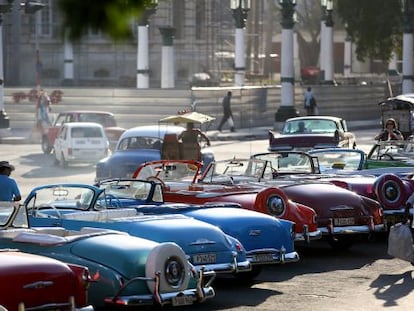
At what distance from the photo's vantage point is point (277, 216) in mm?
14883

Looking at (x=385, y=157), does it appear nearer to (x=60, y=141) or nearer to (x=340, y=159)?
(x=340, y=159)

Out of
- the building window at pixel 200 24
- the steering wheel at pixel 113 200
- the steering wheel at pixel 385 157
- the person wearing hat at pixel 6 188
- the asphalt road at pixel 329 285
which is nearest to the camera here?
the asphalt road at pixel 329 285

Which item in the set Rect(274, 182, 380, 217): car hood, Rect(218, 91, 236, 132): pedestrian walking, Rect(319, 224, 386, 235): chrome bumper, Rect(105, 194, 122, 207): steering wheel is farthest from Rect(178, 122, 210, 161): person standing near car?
Rect(218, 91, 236, 132): pedestrian walking

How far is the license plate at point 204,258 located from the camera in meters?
11.9

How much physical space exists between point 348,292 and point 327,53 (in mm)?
45806

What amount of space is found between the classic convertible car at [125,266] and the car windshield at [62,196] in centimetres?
247

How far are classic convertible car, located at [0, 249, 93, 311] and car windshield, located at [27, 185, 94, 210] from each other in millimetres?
3940

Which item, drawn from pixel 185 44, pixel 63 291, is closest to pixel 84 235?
pixel 63 291

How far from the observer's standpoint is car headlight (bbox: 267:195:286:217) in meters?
14.9

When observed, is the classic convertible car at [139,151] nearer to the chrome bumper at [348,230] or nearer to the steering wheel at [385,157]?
the steering wheel at [385,157]

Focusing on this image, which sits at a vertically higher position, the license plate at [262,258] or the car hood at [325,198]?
the car hood at [325,198]

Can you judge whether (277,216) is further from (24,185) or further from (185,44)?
(185,44)

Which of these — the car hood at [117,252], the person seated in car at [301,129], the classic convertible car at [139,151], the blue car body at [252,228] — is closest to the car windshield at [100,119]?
the person seated in car at [301,129]

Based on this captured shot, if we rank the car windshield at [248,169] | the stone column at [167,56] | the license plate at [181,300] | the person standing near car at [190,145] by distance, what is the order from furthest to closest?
the stone column at [167,56] < the person standing near car at [190,145] < the car windshield at [248,169] < the license plate at [181,300]
